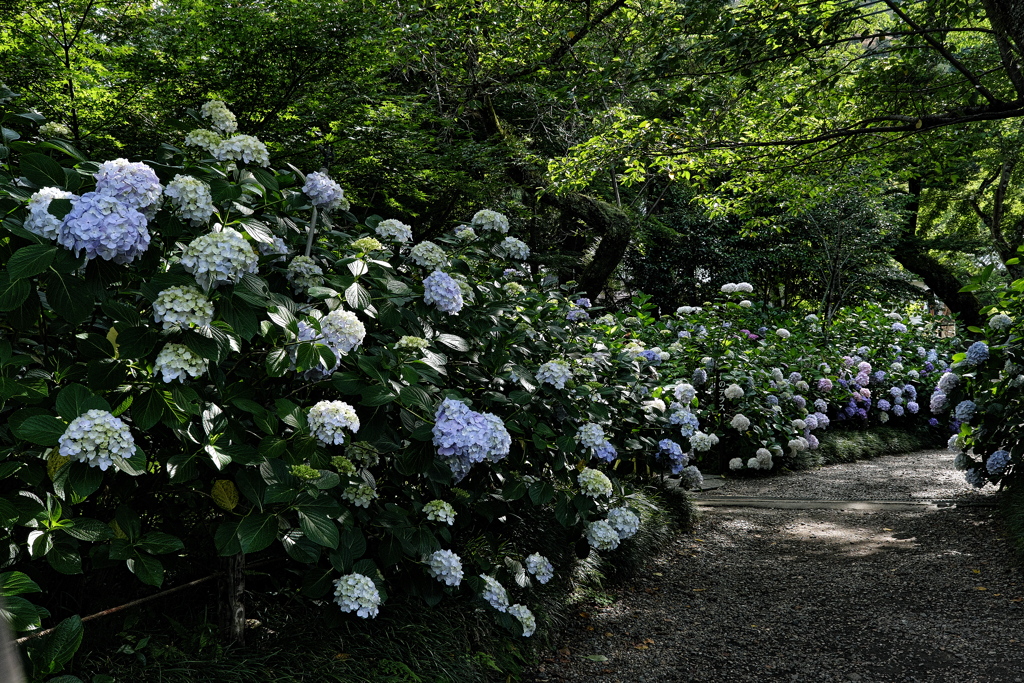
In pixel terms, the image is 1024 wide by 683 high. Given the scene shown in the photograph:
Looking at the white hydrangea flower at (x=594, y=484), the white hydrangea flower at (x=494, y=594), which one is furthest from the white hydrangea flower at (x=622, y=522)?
the white hydrangea flower at (x=494, y=594)

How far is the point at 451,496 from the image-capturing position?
2.82 meters

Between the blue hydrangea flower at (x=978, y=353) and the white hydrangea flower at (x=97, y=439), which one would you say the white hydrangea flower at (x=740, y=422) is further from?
the white hydrangea flower at (x=97, y=439)

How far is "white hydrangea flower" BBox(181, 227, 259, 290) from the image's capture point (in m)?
1.78

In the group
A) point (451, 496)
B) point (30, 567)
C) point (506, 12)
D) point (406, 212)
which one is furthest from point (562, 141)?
point (30, 567)

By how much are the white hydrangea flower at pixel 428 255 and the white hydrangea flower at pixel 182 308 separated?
1052 mm

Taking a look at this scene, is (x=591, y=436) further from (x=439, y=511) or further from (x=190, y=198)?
(x=190, y=198)

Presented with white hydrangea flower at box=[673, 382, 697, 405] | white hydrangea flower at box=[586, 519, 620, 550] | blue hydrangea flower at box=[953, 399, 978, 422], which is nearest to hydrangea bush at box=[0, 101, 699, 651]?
white hydrangea flower at box=[586, 519, 620, 550]

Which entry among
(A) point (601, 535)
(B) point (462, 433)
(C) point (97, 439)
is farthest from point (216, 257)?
(A) point (601, 535)

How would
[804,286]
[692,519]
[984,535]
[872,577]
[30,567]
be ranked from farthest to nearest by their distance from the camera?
[804,286]
[692,519]
[984,535]
[872,577]
[30,567]

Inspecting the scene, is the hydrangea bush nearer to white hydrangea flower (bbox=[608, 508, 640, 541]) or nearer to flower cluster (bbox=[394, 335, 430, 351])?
flower cluster (bbox=[394, 335, 430, 351])

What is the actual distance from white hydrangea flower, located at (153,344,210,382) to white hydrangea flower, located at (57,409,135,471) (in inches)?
6.0

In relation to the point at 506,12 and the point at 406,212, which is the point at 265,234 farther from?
the point at 506,12

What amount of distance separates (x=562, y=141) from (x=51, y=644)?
8.40m

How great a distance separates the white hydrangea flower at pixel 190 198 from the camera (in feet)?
6.20
